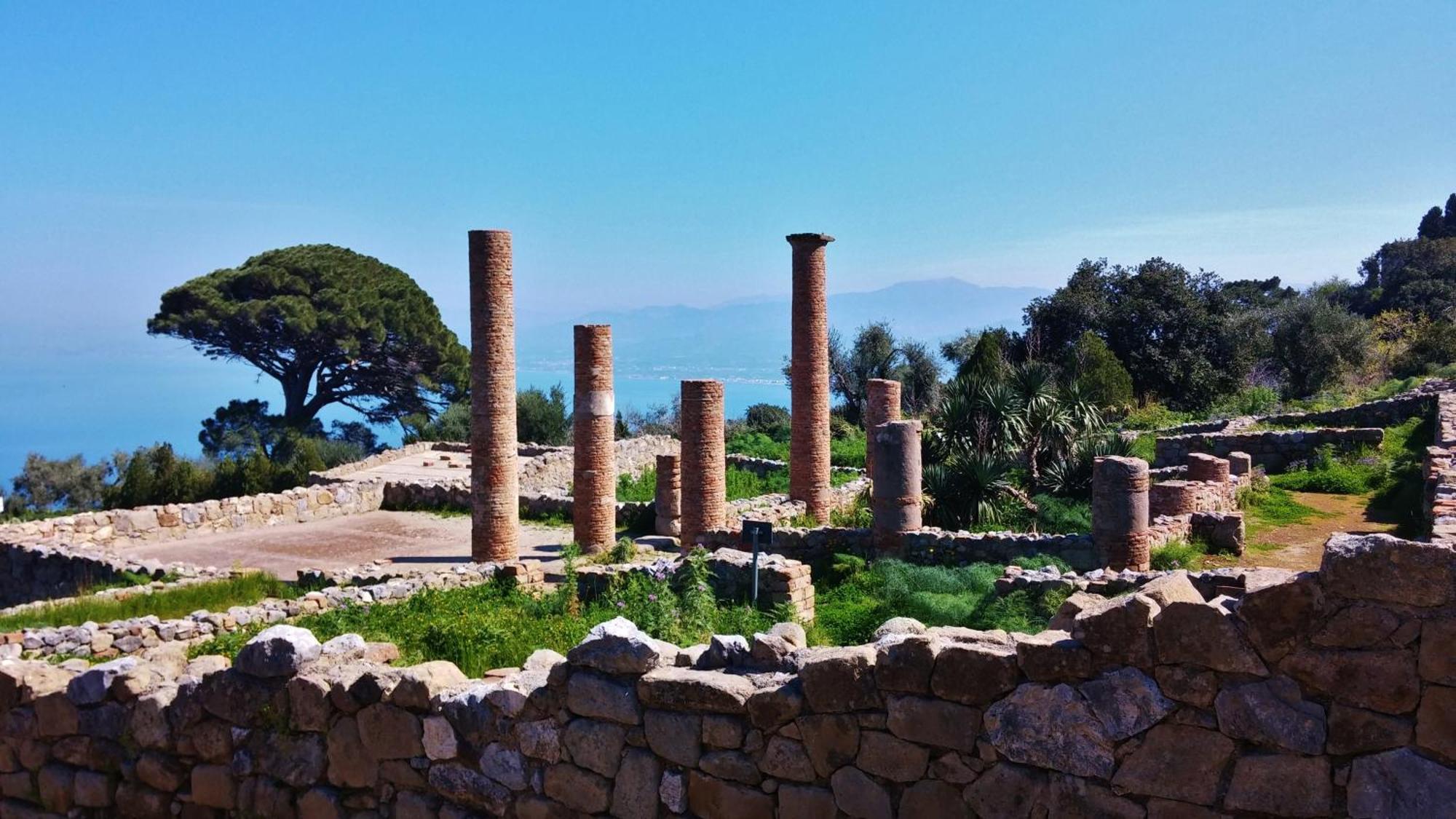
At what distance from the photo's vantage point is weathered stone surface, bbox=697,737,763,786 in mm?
5121

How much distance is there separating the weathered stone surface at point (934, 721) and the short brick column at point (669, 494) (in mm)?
15338

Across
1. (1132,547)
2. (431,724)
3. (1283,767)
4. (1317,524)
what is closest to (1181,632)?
(1283,767)

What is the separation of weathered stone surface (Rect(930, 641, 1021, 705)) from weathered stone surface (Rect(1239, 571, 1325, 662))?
0.95 m

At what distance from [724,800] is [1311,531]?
48.1 ft

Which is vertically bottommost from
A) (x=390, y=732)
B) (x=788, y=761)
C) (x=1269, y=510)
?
(x=1269, y=510)

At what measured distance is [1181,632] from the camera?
4.12 metres

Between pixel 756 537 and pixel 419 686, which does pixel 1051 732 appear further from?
pixel 756 537

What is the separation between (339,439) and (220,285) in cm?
821

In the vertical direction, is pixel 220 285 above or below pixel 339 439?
above

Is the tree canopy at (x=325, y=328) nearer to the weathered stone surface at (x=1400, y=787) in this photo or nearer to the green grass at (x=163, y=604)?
the green grass at (x=163, y=604)

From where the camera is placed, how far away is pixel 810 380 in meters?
20.1

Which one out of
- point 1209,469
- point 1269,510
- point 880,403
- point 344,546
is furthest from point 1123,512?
point 344,546

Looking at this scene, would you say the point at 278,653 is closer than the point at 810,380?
Yes

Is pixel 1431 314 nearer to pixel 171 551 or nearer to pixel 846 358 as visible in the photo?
pixel 846 358
